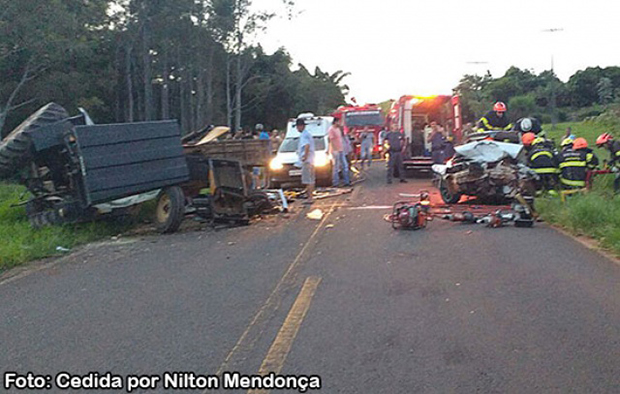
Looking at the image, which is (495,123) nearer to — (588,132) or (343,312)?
(343,312)

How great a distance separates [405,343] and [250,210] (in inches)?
320

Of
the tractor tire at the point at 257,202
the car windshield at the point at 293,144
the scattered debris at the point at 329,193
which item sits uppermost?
the car windshield at the point at 293,144

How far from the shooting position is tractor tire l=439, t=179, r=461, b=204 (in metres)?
13.8

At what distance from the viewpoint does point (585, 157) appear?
1252cm

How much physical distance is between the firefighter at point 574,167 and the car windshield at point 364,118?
20.3 metres

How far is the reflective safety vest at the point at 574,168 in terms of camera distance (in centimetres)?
1230

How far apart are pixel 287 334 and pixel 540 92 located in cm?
6603

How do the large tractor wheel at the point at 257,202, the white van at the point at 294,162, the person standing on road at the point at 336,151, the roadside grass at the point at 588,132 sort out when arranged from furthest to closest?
the person standing on road at the point at 336,151
the white van at the point at 294,162
the roadside grass at the point at 588,132
the large tractor wheel at the point at 257,202

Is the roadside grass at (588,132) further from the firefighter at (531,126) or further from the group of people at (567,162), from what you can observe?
the group of people at (567,162)

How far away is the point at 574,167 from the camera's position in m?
12.3

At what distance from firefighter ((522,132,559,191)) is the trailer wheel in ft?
21.6

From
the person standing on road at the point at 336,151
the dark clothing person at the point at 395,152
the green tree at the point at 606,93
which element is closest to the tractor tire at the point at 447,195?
the dark clothing person at the point at 395,152

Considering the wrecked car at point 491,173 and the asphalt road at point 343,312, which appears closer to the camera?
the asphalt road at point 343,312

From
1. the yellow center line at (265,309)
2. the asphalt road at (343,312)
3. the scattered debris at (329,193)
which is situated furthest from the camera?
the scattered debris at (329,193)
